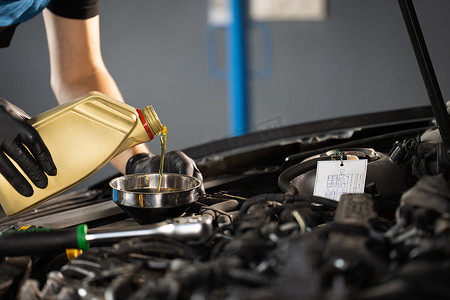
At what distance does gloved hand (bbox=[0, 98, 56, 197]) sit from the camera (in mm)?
954

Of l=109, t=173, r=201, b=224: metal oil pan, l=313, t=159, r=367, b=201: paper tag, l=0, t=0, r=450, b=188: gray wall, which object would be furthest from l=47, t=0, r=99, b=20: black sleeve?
l=0, t=0, r=450, b=188: gray wall

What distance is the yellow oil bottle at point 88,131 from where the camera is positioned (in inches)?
37.7

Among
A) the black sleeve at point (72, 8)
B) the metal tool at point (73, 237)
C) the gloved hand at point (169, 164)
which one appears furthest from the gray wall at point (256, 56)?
the metal tool at point (73, 237)

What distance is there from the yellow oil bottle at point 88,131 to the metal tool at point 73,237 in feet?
0.92

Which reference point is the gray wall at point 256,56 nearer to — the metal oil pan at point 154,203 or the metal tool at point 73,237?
the metal oil pan at point 154,203

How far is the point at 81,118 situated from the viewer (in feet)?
3.14

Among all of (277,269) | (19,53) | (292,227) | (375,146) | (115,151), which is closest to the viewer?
(277,269)

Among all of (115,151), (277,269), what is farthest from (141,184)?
(277,269)

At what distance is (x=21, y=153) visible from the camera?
98 centimetres

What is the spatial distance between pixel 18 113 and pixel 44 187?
0.55 ft

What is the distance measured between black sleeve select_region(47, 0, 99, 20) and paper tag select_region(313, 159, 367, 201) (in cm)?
111

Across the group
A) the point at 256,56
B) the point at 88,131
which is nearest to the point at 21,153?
the point at 88,131

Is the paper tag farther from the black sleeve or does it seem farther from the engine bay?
the black sleeve

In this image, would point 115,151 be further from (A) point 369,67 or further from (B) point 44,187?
(A) point 369,67
